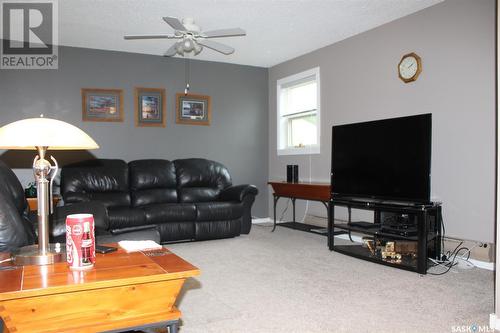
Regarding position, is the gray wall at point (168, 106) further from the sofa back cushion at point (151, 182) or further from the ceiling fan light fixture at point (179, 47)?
the ceiling fan light fixture at point (179, 47)

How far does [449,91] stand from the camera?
3.86m

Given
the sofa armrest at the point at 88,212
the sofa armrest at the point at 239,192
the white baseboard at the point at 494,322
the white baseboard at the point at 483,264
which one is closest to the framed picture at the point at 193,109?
the sofa armrest at the point at 239,192

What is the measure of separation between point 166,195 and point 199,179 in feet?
1.70

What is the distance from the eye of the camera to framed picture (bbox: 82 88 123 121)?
5434 mm

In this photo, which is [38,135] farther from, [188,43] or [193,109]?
[193,109]

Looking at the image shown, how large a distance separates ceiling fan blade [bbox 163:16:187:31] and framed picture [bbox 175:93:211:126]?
7.50 feet

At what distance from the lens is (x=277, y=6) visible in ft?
13.1

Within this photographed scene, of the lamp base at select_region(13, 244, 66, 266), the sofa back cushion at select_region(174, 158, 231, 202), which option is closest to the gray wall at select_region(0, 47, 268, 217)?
the sofa back cushion at select_region(174, 158, 231, 202)

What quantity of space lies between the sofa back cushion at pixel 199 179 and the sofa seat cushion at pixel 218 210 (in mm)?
511

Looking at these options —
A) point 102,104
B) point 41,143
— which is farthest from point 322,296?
point 102,104

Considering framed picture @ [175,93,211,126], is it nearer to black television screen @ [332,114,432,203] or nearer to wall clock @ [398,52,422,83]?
black television screen @ [332,114,432,203]

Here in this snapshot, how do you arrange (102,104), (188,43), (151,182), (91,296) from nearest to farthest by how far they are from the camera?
(91,296)
(188,43)
(151,182)
(102,104)

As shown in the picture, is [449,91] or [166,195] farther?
[166,195]

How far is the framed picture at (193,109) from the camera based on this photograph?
6.01m
